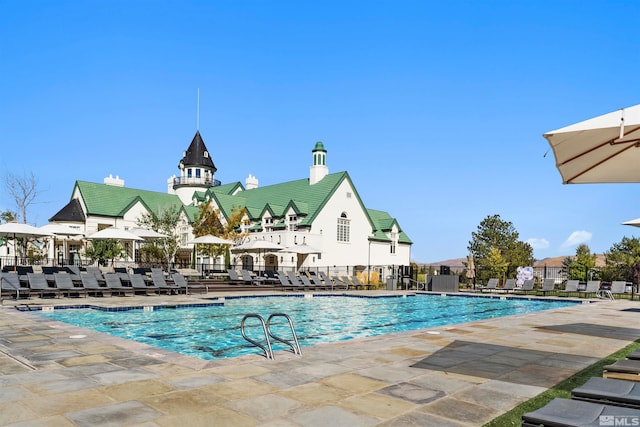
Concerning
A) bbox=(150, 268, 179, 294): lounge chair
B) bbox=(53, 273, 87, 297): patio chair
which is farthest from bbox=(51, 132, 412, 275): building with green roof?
bbox=(53, 273, 87, 297): patio chair

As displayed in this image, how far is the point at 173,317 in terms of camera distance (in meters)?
13.2

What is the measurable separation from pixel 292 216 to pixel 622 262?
1042 inches

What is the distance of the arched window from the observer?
4469 centimetres

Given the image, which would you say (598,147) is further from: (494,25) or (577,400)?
(494,25)

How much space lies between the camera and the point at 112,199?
47344 mm

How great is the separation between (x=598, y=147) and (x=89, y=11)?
50.1ft

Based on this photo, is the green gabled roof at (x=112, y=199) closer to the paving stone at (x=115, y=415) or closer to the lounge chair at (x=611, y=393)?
the paving stone at (x=115, y=415)

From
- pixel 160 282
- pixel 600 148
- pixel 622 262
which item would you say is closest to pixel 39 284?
pixel 160 282

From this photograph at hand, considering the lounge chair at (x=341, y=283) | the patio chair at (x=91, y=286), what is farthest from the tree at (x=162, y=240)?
the patio chair at (x=91, y=286)

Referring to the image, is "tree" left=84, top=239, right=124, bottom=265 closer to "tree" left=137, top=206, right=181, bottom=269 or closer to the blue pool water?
"tree" left=137, top=206, right=181, bottom=269

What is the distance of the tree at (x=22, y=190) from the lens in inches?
1609

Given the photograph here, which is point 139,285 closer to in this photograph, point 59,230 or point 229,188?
point 59,230

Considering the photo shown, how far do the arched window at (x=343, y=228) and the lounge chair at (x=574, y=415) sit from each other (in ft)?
136

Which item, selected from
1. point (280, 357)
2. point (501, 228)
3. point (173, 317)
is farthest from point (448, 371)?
point (501, 228)
